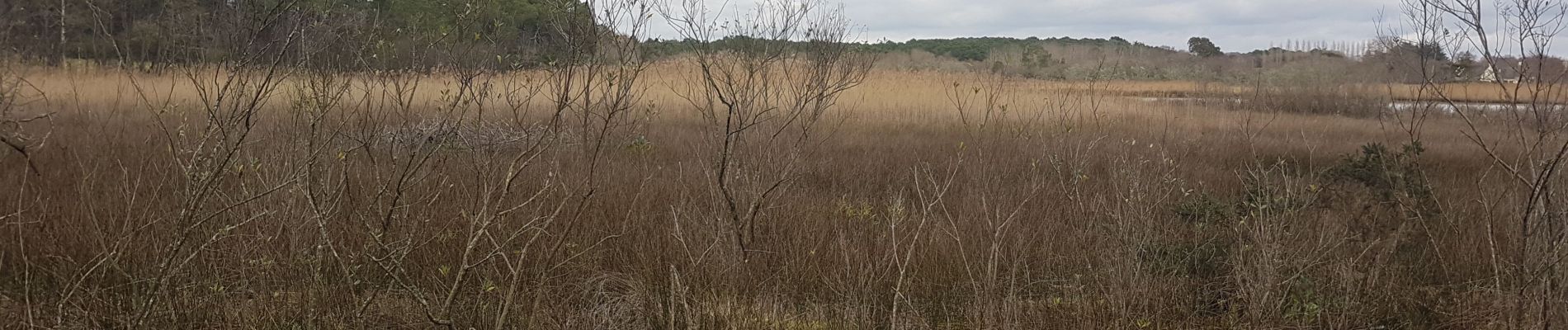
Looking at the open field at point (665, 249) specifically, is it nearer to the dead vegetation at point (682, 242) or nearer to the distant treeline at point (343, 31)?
the dead vegetation at point (682, 242)

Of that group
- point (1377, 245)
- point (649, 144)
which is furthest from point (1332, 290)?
point (649, 144)

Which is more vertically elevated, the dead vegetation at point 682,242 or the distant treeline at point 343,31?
the distant treeline at point 343,31

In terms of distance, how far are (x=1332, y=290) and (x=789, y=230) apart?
208 cm

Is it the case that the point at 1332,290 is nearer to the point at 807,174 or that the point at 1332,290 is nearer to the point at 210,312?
the point at 807,174

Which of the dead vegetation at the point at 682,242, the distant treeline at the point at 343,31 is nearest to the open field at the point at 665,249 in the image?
the dead vegetation at the point at 682,242

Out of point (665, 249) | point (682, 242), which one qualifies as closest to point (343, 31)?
point (665, 249)

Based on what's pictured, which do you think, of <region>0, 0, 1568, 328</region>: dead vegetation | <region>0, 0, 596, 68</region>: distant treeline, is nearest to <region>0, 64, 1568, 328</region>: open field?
<region>0, 0, 1568, 328</region>: dead vegetation

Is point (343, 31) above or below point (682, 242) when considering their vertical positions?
above

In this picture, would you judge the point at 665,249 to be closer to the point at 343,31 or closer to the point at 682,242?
the point at 682,242

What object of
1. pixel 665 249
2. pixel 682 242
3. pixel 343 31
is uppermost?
pixel 343 31

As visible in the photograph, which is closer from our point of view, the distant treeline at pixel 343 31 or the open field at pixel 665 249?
the open field at pixel 665 249

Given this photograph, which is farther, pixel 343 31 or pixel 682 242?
pixel 343 31

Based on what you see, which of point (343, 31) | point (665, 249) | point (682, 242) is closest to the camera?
point (682, 242)

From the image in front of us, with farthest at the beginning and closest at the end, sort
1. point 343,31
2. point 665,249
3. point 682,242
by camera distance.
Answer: point 343,31
point 665,249
point 682,242
